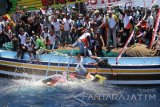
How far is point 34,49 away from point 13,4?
4022mm

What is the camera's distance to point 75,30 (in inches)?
1053

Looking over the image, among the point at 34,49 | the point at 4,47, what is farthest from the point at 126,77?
the point at 4,47

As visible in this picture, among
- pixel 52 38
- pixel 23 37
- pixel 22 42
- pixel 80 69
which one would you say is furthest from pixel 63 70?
pixel 23 37

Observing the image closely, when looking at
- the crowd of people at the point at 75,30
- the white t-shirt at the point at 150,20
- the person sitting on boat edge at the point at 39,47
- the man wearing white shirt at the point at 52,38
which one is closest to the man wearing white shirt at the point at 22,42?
the crowd of people at the point at 75,30

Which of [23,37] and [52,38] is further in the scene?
[52,38]

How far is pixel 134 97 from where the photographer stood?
2136 cm

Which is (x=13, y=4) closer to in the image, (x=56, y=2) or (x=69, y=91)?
(x=56, y=2)

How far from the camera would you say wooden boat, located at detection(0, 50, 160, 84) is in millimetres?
22953

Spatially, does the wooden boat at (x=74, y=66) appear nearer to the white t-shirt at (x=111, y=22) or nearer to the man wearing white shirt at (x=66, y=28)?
the white t-shirt at (x=111, y=22)

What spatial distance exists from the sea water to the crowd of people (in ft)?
6.50

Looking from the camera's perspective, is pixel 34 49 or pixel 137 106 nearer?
pixel 137 106

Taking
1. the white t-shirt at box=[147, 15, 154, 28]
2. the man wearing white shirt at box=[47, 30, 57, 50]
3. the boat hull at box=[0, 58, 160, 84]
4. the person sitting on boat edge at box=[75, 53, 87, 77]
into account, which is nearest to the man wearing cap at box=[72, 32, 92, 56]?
the person sitting on boat edge at box=[75, 53, 87, 77]

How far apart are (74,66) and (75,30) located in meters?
3.36

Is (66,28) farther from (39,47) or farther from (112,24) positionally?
(112,24)
